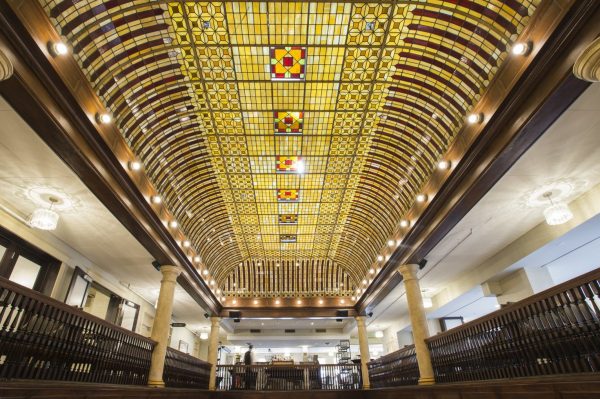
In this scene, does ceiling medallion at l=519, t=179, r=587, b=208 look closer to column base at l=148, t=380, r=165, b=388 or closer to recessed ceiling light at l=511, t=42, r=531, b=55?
recessed ceiling light at l=511, t=42, r=531, b=55

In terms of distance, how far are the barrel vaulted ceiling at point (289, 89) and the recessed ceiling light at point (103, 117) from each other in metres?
0.25

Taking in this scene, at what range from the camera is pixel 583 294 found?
412cm

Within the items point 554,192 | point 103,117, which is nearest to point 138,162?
point 103,117

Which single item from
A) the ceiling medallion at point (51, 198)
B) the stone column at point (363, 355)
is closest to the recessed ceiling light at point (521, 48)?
the ceiling medallion at point (51, 198)

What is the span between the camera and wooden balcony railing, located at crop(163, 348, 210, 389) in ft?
27.9

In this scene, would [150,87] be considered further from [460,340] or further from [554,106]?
[460,340]

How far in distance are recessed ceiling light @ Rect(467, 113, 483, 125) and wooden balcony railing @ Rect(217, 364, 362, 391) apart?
10.0m

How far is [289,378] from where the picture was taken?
12.0m

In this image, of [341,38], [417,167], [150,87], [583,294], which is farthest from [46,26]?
[583,294]

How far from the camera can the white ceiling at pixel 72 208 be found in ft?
15.6

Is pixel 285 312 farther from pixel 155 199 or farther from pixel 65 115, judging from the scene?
pixel 65 115

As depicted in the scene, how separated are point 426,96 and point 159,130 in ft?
16.0

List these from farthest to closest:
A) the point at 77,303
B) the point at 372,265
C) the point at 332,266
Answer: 1. the point at 332,266
2. the point at 372,265
3. the point at 77,303

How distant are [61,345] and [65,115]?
129 inches
